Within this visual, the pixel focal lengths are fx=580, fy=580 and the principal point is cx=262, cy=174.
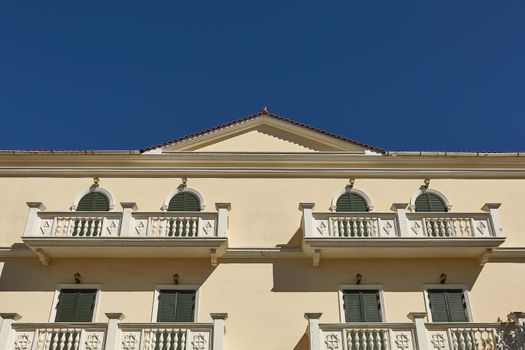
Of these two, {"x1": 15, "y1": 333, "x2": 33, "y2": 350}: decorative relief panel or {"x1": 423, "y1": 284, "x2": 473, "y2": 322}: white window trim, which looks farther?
{"x1": 423, "y1": 284, "x2": 473, "y2": 322}: white window trim

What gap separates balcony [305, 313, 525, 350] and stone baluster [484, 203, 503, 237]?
8.70ft

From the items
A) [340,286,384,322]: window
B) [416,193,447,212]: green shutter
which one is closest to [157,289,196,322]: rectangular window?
[340,286,384,322]: window

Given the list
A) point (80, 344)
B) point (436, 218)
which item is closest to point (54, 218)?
point (80, 344)

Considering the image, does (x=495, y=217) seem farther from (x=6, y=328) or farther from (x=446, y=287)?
(x=6, y=328)

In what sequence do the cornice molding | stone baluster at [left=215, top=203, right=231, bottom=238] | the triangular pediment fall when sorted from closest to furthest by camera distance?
1. stone baluster at [left=215, top=203, right=231, bottom=238]
2. the cornice molding
3. the triangular pediment

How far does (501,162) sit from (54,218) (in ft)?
44.2

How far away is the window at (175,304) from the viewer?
15.1 m

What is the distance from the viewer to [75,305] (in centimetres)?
1530

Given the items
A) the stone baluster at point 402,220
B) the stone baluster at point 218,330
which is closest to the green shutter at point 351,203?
the stone baluster at point 402,220

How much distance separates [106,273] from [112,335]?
8.15 feet

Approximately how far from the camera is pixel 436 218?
16.2 m

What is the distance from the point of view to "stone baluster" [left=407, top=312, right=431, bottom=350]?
13.5 meters

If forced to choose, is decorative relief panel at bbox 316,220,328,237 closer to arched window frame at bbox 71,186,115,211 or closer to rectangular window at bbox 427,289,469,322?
rectangular window at bbox 427,289,469,322

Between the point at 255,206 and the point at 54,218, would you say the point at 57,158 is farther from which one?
the point at 255,206
